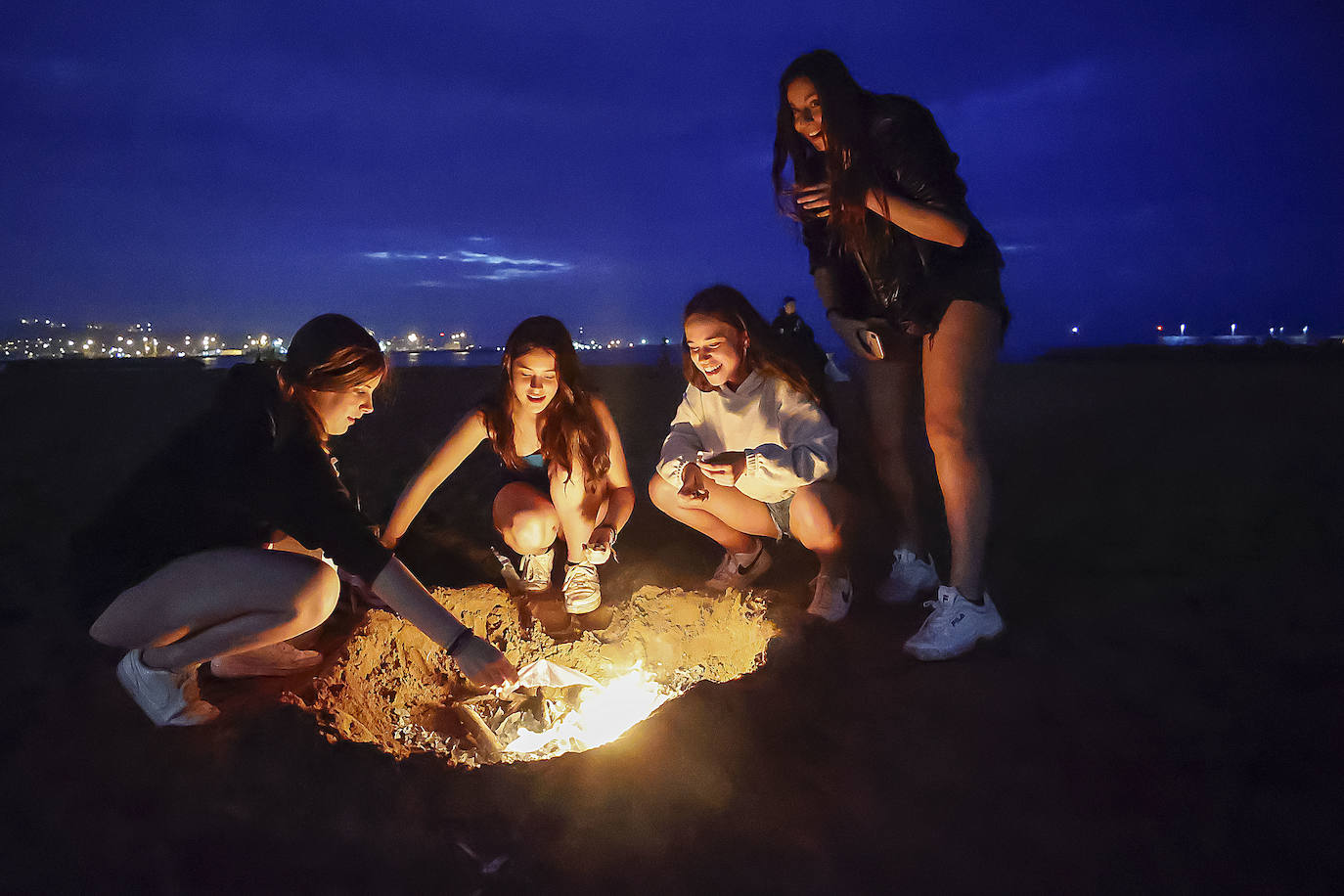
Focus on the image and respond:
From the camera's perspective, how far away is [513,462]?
10.0 ft

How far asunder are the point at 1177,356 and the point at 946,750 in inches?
367

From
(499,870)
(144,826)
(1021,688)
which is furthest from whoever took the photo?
(1021,688)

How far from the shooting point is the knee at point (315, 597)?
6.41 ft

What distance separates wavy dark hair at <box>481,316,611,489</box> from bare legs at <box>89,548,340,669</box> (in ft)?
3.46

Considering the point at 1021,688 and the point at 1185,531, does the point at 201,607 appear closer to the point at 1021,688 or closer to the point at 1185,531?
the point at 1021,688

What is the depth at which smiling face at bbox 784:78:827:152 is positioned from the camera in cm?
218

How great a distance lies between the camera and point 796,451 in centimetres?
257

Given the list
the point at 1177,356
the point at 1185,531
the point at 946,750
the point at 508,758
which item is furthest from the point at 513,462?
the point at 1177,356

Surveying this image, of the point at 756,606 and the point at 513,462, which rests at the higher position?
the point at 513,462

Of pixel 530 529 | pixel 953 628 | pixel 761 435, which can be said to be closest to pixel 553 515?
pixel 530 529

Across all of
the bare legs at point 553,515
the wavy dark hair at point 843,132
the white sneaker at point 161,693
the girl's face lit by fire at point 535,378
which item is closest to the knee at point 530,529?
the bare legs at point 553,515

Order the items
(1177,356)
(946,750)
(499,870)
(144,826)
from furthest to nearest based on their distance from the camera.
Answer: (1177,356), (946,750), (144,826), (499,870)

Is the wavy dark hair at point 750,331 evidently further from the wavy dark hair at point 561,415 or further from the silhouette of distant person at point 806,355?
the wavy dark hair at point 561,415

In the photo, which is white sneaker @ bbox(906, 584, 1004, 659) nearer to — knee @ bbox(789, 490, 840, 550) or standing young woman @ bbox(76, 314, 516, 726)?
knee @ bbox(789, 490, 840, 550)
